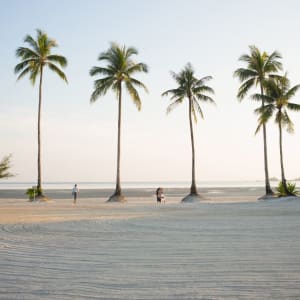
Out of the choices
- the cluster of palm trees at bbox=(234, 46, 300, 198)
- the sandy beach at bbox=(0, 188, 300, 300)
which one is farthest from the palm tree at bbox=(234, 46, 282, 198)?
the sandy beach at bbox=(0, 188, 300, 300)

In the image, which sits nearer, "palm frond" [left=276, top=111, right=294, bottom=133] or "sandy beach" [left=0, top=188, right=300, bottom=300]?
"sandy beach" [left=0, top=188, right=300, bottom=300]

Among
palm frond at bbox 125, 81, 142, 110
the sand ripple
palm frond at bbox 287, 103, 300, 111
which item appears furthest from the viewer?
palm frond at bbox 125, 81, 142, 110

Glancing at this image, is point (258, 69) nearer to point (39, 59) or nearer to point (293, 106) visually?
point (293, 106)

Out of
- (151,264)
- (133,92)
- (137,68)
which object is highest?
(137,68)

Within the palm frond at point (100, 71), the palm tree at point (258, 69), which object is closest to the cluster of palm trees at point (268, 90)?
the palm tree at point (258, 69)

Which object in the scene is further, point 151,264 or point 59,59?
point 59,59

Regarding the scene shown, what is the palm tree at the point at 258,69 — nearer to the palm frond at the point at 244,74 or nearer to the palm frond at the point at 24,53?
the palm frond at the point at 244,74

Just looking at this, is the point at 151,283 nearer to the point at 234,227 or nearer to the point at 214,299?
the point at 214,299

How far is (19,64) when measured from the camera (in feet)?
108

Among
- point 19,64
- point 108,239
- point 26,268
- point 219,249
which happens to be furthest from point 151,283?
point 19,64

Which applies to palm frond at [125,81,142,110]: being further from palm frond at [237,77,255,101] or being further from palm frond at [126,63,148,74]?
palm frond at [237,77,255,101]

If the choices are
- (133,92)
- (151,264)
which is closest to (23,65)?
(133,92)

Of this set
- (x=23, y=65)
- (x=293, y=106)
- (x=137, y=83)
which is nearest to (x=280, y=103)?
(x=293, y=106)

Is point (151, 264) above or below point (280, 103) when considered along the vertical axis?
below
